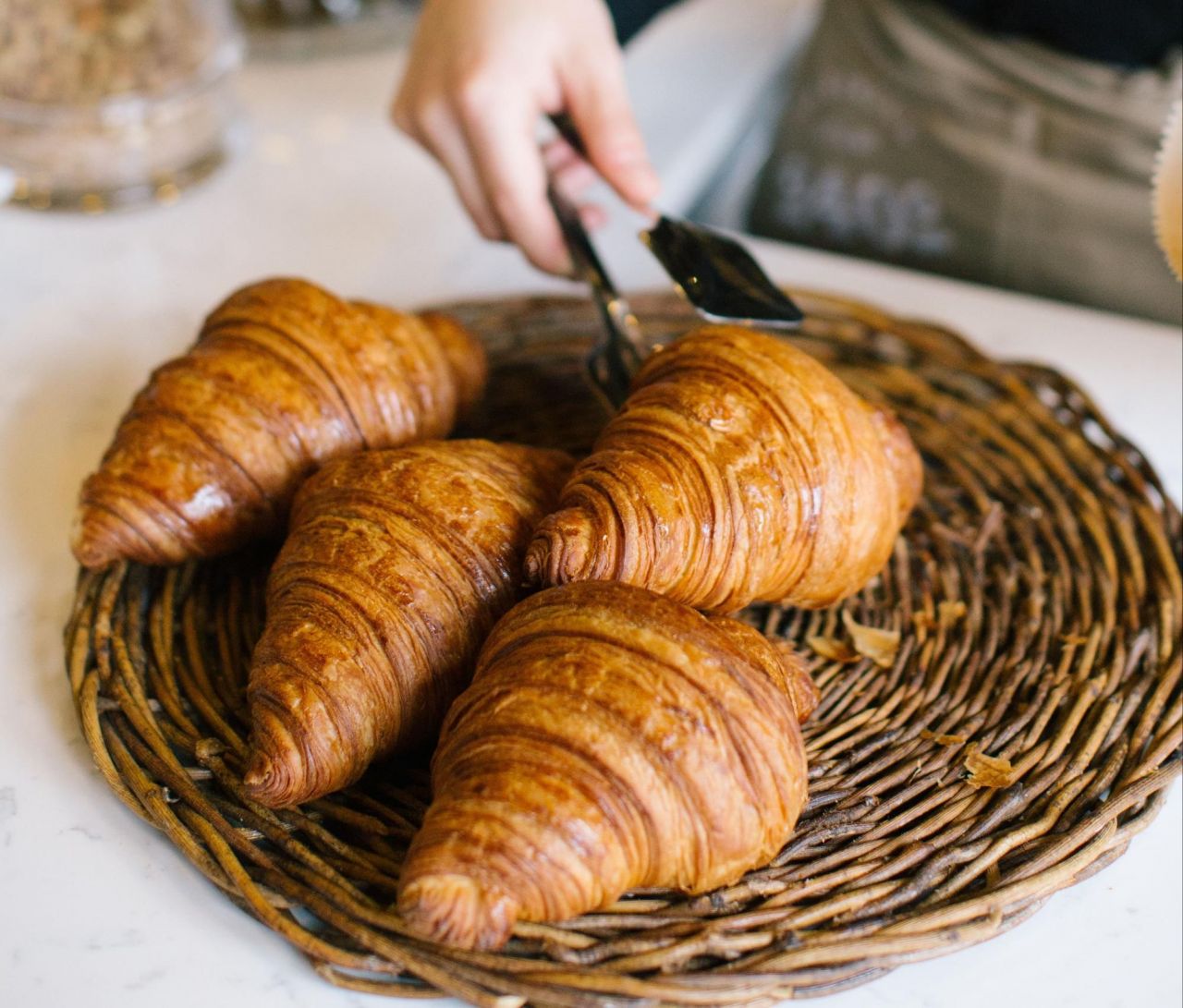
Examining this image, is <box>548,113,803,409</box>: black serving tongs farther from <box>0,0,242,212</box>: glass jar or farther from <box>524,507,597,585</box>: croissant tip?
<box>0,0,242,212</box>: glass jar

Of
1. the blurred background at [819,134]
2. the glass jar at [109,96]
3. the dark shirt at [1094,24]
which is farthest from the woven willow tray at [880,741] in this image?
the glass jar at [109,96]

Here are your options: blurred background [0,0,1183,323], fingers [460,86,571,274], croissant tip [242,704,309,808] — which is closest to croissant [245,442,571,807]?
croissant tip [242,704,309,808]

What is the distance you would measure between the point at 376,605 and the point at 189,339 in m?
0.60

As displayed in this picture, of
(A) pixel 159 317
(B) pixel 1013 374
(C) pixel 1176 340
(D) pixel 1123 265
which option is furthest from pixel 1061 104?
(A) pixel 159 317

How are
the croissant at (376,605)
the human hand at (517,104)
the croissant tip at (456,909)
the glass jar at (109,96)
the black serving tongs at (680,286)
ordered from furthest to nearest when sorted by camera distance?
the glass jar at (109,96), the human hand at (517,104), the black serving tongs at (680,286), the croissant at (376,605), the croissant tip at (456,909)

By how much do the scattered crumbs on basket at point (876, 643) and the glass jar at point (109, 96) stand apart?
0.98 metres

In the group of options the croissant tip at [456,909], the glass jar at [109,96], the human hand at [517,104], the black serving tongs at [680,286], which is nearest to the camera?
the croissant tip at [456,909]

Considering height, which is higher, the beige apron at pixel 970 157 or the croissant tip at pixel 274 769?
the beige apron at pixel 970 157

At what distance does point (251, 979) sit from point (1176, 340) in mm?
959

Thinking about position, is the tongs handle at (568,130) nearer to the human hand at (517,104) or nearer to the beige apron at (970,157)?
the human hand at (517,104)

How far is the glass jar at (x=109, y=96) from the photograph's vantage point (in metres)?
1.23

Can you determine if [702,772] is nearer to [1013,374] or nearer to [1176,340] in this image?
[1013,374]

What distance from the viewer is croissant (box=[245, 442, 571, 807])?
634mm

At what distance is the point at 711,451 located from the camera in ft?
2.31
